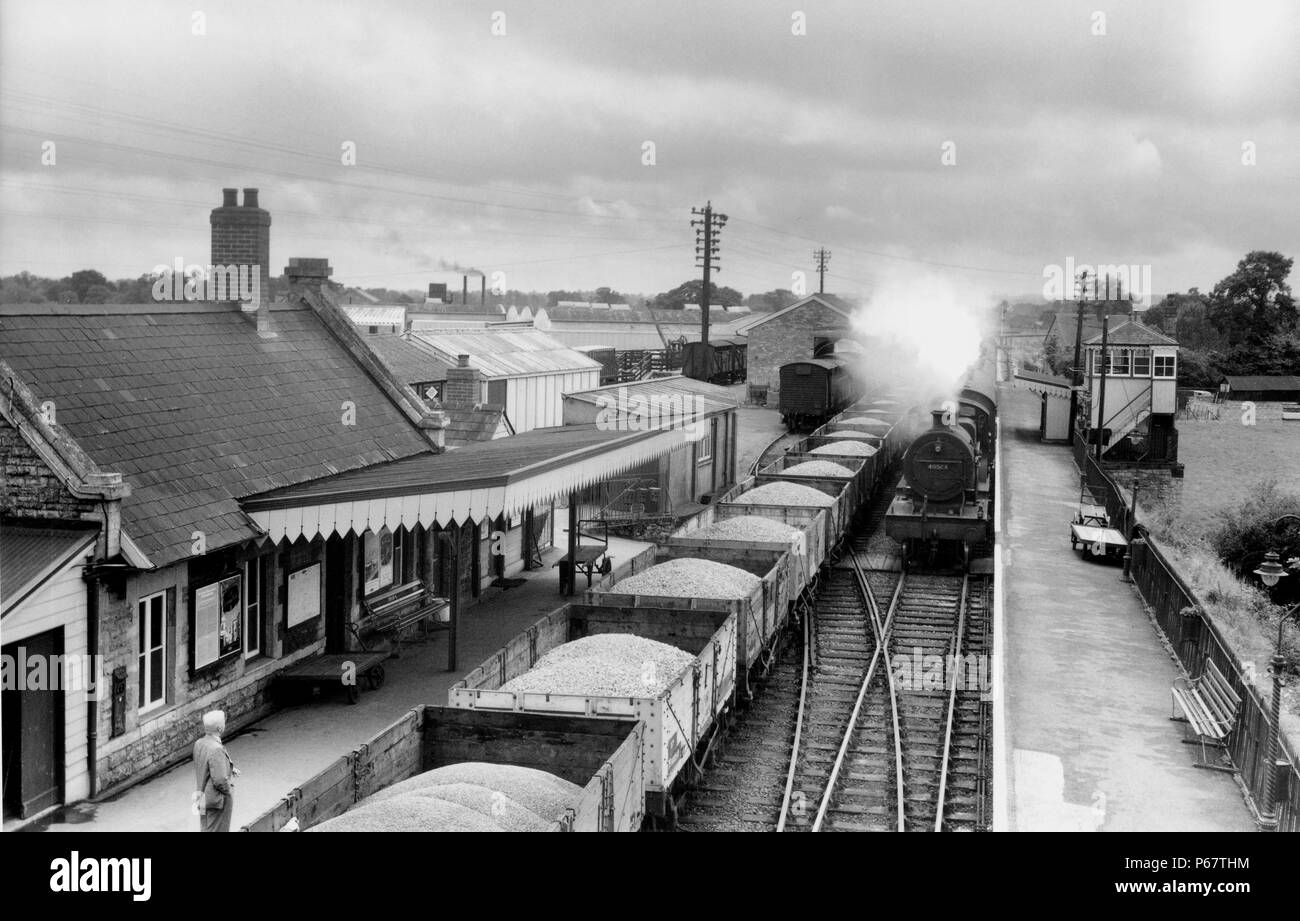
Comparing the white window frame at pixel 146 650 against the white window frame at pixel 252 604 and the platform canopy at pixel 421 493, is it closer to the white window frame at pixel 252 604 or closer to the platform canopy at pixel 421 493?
the white window frame at pixel 252 604

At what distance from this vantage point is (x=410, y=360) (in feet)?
104

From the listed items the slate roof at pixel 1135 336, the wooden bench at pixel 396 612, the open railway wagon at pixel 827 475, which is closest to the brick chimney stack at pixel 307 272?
the wooden bench at pixel 396 612

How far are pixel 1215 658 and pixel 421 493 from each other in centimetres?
1144

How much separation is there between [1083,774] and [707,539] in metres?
8.49

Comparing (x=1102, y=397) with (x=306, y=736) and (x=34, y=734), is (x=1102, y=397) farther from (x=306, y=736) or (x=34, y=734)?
(x=34, y=734)

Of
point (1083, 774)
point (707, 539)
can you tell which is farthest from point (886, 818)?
point (707, 539)

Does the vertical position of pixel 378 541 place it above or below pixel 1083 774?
above

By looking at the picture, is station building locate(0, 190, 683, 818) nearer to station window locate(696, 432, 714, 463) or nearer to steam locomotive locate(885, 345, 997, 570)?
steam locomotive locate(885, 345, 997, 570)

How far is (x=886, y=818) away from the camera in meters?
13.9

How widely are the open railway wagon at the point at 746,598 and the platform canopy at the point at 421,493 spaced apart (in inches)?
77.1
